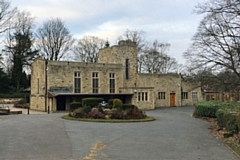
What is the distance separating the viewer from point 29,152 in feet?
28.7

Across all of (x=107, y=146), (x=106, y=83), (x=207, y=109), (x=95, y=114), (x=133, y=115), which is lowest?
(x=107, y=146)

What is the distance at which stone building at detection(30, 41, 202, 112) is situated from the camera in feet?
98.5

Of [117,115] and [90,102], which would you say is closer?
[117,115]

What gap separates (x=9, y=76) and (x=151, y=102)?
29.8 metres

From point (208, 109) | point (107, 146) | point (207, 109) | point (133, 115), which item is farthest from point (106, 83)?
point (107, 146)

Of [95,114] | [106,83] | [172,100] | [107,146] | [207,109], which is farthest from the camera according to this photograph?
Result: [172,100]

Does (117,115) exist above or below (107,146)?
above

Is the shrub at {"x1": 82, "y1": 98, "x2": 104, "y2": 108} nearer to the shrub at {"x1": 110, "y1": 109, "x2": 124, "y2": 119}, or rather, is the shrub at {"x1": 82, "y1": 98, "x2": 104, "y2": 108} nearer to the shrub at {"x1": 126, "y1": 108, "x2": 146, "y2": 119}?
the shrub at {"x1": 110, "y1": 109, "x2": 124, "y2": 119}

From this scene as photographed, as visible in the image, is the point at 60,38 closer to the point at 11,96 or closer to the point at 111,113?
the point at 11,96

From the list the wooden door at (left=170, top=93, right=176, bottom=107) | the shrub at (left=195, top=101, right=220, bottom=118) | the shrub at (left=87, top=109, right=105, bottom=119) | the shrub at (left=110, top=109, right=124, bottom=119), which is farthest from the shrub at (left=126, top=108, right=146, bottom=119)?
the wooden door at (left=170, top=93, right=176, bottom=107)

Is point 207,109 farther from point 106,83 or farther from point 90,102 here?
point 106,83

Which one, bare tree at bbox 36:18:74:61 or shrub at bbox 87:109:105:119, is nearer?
shrub at bbox 87:109:105:119

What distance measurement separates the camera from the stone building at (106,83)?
3003 cm

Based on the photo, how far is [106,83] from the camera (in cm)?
3338
